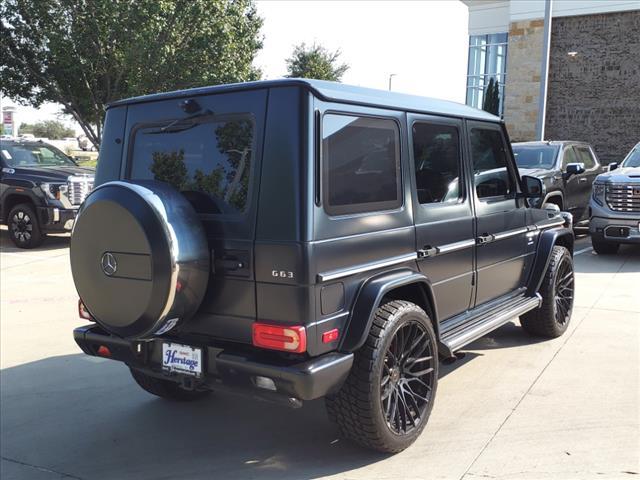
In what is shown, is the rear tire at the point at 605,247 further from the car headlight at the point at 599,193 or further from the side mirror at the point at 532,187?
the side mirror at the point at 532,187

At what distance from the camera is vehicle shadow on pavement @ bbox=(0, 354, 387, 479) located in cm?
336

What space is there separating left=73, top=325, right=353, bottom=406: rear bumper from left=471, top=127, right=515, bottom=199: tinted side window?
2006mm

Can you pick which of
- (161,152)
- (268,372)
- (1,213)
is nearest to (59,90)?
(1,213)

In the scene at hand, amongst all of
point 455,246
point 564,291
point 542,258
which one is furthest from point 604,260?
point 455,246

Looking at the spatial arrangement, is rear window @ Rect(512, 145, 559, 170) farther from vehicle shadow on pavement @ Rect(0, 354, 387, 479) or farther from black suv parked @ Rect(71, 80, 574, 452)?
vehicle shadow on pavement @ Rect(0, 354, 387, 479)

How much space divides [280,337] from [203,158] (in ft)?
3.50

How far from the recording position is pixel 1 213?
35.6 feet

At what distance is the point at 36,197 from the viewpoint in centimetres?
1038

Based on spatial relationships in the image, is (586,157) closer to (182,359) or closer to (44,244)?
(44,244)

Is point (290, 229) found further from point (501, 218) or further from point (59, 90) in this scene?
point (59, 90)

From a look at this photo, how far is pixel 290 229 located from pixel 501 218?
2.31m

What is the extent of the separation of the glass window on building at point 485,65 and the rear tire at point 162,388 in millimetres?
29451

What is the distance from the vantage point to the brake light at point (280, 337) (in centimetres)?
283

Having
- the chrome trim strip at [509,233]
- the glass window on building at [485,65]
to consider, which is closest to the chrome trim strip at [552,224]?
the chrome trim strip at [509,233]
